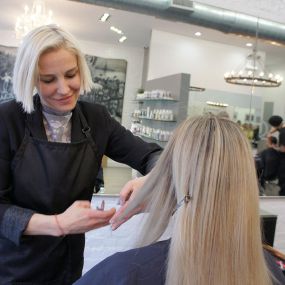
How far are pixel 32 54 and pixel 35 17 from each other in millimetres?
929

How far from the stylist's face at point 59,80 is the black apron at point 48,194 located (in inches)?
3.5

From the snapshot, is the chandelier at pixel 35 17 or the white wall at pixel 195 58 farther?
the white wall at pixel 195 58

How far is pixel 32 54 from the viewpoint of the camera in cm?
91

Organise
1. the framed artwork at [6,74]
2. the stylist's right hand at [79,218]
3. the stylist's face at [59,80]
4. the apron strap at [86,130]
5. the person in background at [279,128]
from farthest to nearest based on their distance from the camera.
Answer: the person in background at [279,128], the framed artwork at [6,74], the apron strap at [86,130], the stylist's face at [59,80], the stylist's right hand at [79,218]

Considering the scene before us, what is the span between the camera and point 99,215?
0.88 metres

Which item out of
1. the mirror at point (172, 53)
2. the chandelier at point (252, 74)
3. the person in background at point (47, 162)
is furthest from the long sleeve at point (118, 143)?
the chandelier at point (252, 74)

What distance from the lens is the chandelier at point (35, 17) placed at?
1.67 metres

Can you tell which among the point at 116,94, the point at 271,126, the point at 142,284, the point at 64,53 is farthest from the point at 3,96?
the point at 271,126

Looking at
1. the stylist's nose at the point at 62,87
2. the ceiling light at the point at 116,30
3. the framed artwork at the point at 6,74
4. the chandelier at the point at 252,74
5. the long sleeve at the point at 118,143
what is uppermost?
the ceiling light at the point at 116,30

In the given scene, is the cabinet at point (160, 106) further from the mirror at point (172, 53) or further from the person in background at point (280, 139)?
the person in background at point (280, 139)

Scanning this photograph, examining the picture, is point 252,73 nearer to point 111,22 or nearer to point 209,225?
point 111,22

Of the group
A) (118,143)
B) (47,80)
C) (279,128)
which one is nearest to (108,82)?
(118,143)

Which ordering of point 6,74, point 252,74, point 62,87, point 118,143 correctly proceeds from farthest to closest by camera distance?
point 252,74 < point 6,74 < point 118,143 < point 62,87

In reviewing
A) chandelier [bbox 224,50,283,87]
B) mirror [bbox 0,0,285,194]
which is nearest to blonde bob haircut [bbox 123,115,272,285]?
mirror [bbox 0,0,285,194]
